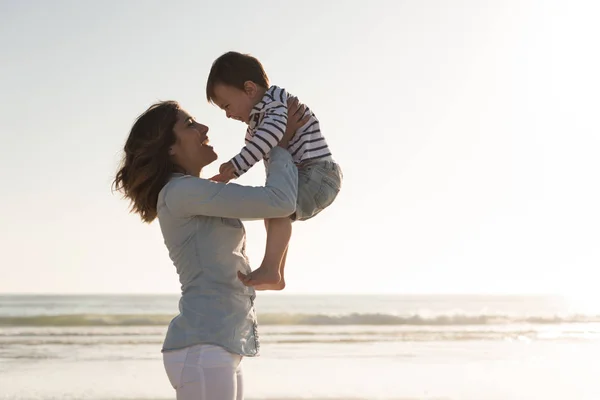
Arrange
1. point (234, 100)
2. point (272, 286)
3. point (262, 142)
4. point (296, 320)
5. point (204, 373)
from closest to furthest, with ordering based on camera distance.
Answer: point (204, 373)
point (272, 286)
point (262, 142)
point (234, 100)
point (296, 320)

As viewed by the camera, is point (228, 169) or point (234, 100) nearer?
point (228, 169)

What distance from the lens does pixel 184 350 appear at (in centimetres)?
281

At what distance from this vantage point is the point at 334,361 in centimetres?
1203

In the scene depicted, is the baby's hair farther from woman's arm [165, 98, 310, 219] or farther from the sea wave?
the sea wave

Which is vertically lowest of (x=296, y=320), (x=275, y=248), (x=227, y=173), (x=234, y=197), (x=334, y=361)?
(x=334, y=361)

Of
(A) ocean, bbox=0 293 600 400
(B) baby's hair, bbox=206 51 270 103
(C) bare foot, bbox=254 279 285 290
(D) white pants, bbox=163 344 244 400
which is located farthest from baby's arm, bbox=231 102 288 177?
(A) ocean, bbox=0 293 600 400

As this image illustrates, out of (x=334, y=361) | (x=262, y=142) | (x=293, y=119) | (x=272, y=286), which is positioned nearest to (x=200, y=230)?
(x=272, y=286)

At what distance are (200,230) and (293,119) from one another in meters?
0.63

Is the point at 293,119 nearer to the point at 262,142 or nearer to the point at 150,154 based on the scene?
the point at 262,142

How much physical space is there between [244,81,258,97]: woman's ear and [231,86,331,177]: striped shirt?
0.06m

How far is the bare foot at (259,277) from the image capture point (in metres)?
2.85

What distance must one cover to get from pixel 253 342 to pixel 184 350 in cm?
24

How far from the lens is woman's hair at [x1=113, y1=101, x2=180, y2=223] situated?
117 inches

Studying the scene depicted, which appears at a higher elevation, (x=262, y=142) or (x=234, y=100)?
(x=234, y=100)
